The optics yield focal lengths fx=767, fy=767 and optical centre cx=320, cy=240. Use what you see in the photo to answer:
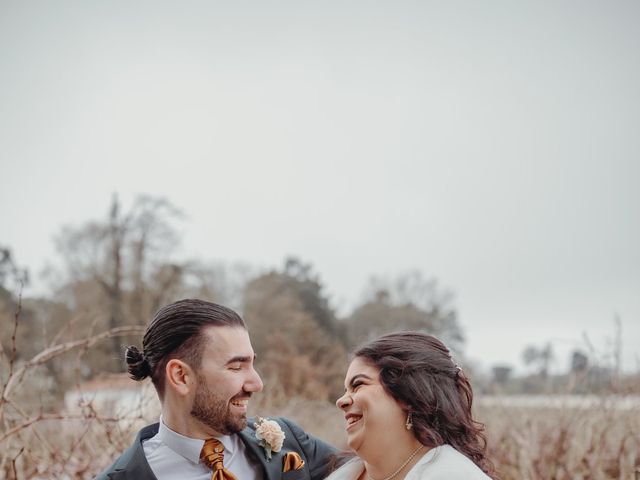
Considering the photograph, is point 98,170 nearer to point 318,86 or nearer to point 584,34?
point 318,86

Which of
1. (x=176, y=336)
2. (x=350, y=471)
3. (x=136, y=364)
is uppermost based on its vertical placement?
(x=176, y=336)

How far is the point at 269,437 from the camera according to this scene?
11.8 feet

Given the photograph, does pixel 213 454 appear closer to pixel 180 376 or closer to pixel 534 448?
pixel 180 376

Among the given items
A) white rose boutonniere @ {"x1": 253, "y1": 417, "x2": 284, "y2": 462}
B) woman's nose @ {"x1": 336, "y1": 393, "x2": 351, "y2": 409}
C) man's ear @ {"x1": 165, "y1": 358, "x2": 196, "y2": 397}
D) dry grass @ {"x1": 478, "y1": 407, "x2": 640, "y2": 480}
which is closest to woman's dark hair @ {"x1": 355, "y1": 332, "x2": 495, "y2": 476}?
woman's nose @ {"x1": 336, "y1": 393, "x2": 351, "y2": 409}

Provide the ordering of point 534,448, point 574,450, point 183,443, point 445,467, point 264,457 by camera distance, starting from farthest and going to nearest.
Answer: point 574,450 < point 534,448 < point 264,457 < point 183,443 < point 445,467

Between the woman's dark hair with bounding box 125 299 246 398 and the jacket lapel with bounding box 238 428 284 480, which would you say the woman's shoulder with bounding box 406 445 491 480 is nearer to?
the jacket lapel with bounding box 238 428 284 480

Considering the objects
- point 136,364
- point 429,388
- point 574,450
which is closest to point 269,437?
point 136,364

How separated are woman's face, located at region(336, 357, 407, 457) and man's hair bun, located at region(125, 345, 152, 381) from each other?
0.99 metres

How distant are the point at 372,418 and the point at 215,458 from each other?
744 millimetres

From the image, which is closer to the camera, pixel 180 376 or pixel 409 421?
pixel 409 421

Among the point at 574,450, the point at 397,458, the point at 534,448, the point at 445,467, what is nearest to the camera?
the point at 445,467

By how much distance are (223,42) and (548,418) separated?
52.3 m

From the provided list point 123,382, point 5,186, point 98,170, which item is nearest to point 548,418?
point 123,382

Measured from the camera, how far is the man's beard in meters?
3.43
